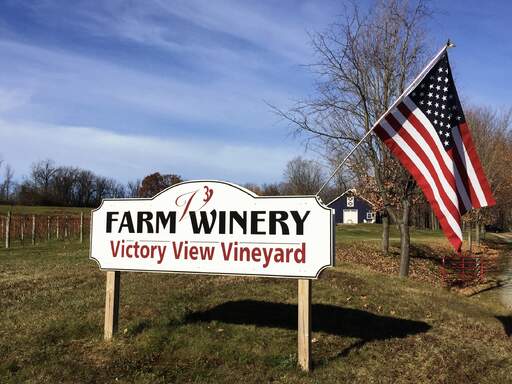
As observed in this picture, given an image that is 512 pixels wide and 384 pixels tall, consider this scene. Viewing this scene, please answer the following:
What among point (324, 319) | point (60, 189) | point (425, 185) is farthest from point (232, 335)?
point (60, 189)

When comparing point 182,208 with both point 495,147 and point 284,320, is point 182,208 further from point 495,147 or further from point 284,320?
point 495,147

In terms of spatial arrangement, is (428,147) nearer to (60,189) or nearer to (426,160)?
(426,160)

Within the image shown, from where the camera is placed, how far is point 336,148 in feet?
54.1

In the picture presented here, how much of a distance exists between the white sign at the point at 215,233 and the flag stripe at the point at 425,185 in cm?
150

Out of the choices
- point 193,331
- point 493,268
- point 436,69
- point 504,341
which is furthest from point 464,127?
point 493,268

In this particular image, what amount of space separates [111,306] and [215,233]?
170cm

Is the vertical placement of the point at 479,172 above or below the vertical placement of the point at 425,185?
above

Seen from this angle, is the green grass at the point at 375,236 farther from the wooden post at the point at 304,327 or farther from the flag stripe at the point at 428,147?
the wooden post at the point at 304,327

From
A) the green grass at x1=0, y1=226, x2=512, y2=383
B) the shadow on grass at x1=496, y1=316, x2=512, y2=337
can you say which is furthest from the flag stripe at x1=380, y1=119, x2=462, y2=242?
the shadow on grass at x1=496, y1=316, x2=512, y2=337

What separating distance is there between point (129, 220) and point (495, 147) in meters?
27.2

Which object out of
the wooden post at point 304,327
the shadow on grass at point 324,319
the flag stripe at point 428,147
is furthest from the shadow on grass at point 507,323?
the wooden post at point 304,327

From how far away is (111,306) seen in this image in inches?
254

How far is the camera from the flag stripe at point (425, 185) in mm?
Answer: 6266

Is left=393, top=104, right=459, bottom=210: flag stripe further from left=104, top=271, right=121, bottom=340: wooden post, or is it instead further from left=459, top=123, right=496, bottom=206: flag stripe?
left=104, top=271, right=121, bottom=340: wooden post
